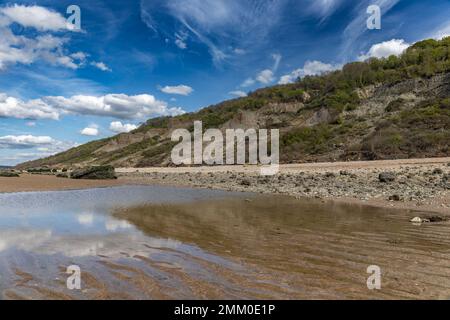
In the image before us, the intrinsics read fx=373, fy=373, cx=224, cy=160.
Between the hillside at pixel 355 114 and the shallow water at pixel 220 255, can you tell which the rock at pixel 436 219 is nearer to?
the shallow water at pixel 220 255

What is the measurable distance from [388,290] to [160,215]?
759cm

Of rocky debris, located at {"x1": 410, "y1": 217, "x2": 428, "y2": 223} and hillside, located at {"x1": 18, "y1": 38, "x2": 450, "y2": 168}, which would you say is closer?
rocky debris, located at {"x1": 410, "y1": 217, "x2": 428, "y2": 223}

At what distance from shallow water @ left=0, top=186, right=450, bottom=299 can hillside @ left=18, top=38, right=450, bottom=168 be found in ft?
77.4

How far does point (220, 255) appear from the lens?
6.35 metres

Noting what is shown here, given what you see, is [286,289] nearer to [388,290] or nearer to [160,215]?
[388,290]

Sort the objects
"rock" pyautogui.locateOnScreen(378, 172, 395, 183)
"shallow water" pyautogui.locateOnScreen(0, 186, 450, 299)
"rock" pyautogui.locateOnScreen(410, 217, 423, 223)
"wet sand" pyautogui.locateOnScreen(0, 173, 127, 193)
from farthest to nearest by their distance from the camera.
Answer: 1. "wet sand" pyautogui.locateOnScreen(0, 173, 127, 193)
2. "rock" pyautogui.locateOnScreen(378, 172, 395, 183)
3. "rock" pyautogui.locateOnScreen(410, 217, 423, 223)
4. "shallow water" pyautogui.locateOnScreen(0, 186, 450, 299)

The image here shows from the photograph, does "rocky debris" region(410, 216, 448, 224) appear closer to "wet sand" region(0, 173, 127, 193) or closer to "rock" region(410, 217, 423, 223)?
"rock" region(410, 217, 423, 223)

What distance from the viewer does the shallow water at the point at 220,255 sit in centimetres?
457

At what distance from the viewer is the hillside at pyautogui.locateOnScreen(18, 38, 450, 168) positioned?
33000 millimetres

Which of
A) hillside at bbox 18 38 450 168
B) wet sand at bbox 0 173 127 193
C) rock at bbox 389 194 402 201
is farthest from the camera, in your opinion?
hillside at bbox 18 38 450 168

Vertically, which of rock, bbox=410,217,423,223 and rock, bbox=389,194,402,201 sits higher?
rock, bbox=389,194,402,201

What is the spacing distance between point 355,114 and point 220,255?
47459 millimetres

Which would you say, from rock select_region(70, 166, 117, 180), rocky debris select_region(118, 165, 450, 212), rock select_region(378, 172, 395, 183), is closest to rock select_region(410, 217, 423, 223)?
rocky debris select_region(118, 165, 450, 212)

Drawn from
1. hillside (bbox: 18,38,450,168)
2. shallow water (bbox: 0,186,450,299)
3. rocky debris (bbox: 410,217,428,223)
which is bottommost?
shallow water (bbox: 0,186,450,299)
